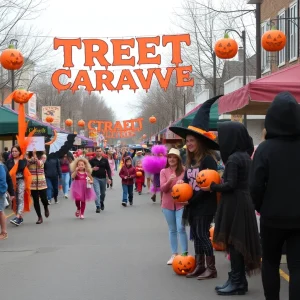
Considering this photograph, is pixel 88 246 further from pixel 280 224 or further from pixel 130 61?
pixel 130 61

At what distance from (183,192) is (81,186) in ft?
23.7

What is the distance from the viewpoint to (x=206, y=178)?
6316 mm

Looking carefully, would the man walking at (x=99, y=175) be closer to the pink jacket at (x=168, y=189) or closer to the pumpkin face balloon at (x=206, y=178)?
the pink jacket at (x=168, y=189)

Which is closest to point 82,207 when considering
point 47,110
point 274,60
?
point 274,60

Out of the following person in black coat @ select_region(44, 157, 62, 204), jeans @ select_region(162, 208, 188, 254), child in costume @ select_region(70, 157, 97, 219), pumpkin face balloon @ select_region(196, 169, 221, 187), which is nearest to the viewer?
pumpkin face balloon @ select_region(196, 169, 221, 187)

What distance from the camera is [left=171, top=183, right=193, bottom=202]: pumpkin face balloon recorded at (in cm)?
662

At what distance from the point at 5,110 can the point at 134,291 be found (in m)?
11.9

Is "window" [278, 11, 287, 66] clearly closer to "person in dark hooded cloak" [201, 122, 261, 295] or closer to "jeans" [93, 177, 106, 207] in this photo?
"jeans" [93, 177, 106, 207]

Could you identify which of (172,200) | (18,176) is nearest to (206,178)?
(172,200)

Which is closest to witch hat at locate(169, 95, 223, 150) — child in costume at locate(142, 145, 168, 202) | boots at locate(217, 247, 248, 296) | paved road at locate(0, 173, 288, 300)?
boots at locate(217, 247, 248, 296)

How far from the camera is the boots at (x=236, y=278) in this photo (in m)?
6.13

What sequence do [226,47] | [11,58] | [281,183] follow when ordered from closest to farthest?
[281,183] → [226,47] → [11,58]

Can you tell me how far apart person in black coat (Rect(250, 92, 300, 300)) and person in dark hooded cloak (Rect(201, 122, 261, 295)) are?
3.83ft

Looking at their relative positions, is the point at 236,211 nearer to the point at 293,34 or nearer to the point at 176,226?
the point at 176,226
